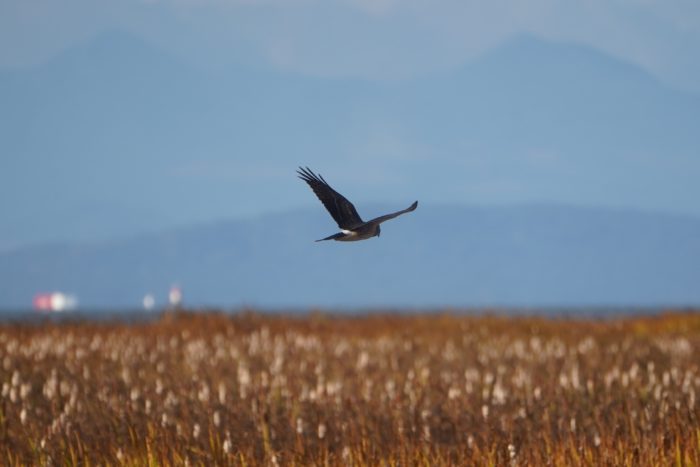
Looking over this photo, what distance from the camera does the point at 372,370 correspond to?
45.0ft

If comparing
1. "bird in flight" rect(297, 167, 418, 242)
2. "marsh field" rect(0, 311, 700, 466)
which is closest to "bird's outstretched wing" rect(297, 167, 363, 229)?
"bird in flight" rect(297, 167, 418, 242)

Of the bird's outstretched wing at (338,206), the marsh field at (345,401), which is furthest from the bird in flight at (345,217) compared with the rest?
the marsh field at (345,401)

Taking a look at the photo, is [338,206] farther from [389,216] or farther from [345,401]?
[345,401]

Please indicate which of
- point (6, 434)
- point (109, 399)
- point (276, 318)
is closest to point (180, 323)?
point (276, 318)

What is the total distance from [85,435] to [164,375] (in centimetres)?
360

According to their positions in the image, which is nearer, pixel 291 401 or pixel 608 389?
pixel 291 401

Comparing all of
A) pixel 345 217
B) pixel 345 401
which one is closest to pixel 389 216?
pixel 345 217

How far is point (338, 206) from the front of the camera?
12.5ft

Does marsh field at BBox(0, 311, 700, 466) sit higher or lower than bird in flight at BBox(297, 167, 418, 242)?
lower

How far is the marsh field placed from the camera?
24.5 ft

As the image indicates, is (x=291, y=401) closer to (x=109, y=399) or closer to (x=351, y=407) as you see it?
(x=351, y=407)

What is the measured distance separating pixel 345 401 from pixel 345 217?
6.39 metres

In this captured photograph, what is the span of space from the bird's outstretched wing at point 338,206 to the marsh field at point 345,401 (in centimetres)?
297

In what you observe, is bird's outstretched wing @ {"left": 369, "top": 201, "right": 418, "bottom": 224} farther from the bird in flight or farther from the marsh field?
the marsh field
